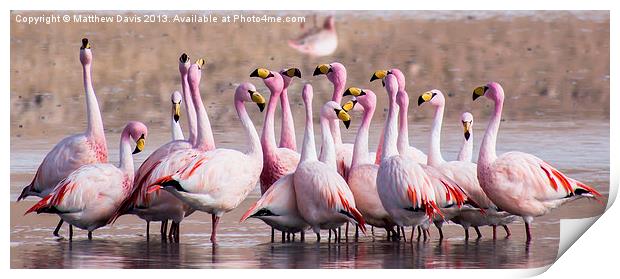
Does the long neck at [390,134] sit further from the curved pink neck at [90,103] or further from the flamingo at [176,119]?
the curved pink neck at [90,103]

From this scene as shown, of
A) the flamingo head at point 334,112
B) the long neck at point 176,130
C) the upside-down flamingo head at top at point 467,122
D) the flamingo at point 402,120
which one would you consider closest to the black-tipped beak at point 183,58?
the long neck at point 176,130

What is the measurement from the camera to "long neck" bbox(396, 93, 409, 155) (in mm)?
10195

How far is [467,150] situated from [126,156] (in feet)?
5.82

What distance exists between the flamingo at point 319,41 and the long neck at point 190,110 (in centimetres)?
60

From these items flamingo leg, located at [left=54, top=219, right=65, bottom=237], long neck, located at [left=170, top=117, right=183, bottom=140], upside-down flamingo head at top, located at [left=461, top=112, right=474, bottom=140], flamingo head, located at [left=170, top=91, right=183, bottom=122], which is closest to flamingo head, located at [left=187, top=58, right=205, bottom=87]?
flamingo head, located at [left=170, top=91, right=183, bottom=122]

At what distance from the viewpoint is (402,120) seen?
1023 cm

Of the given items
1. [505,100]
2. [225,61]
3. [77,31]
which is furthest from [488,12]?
[77,31]

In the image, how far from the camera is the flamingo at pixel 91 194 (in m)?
9.87

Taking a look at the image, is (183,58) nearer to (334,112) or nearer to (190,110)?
(190,110)

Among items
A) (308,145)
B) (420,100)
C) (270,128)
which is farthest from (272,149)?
(420,100)

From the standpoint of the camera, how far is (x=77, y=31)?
10.0 m

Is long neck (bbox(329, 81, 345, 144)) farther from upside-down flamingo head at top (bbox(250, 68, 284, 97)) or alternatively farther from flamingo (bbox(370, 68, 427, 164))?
upside-down flamingo head at top (bbox(250, 68, 284, 97))

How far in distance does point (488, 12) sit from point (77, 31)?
2.11 m
